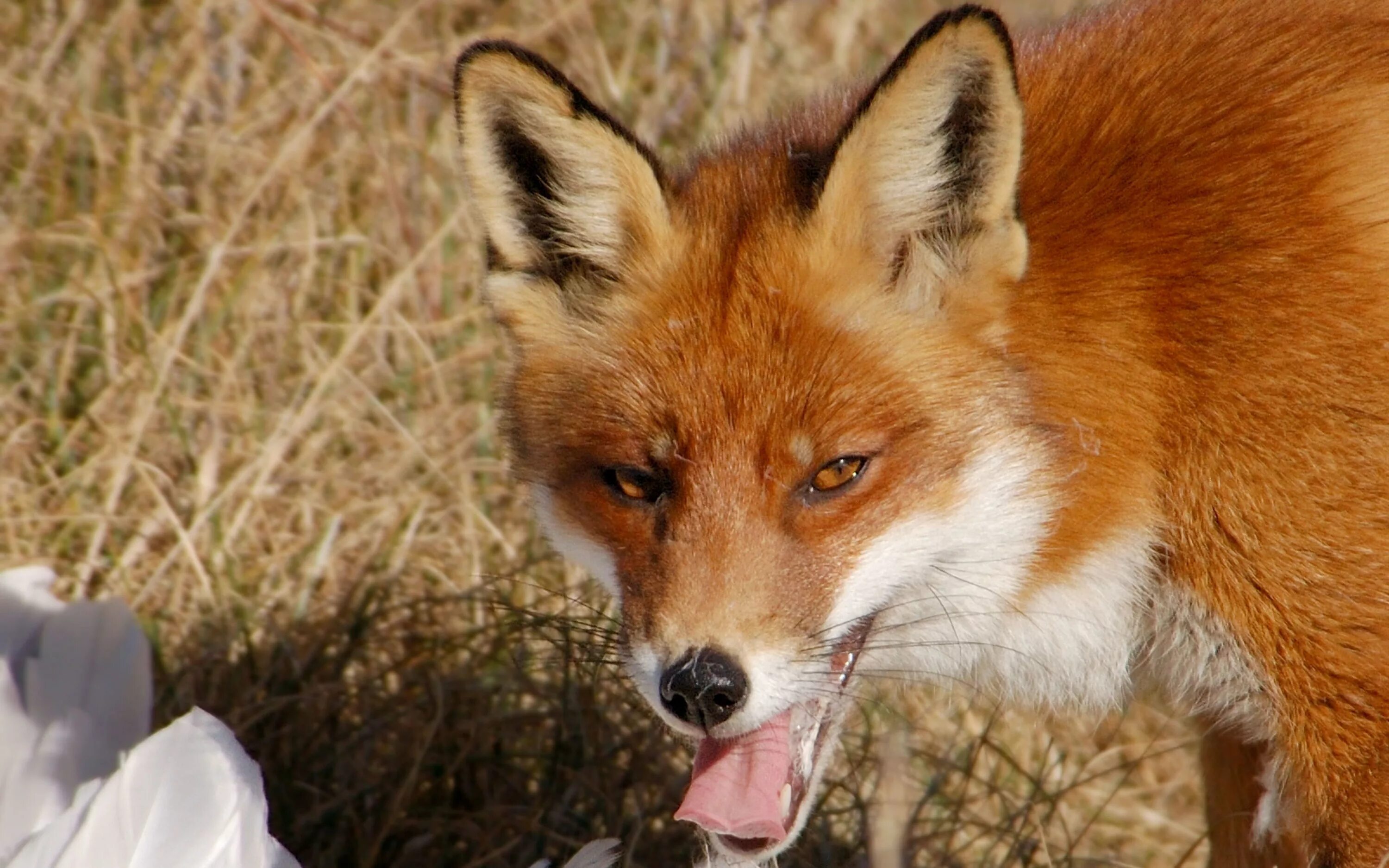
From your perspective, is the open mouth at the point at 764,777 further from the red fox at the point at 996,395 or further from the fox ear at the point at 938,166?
the fox ear at the point at 938,166

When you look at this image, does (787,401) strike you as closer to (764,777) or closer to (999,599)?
(999,599)

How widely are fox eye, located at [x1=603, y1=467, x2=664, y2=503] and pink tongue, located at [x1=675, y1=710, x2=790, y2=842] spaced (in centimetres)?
58

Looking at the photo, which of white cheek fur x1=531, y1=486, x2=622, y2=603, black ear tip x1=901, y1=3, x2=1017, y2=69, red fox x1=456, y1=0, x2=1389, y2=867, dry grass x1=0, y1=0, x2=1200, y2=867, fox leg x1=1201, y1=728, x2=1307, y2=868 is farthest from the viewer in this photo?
dry grass x1=0, y1=0, x2=1200, y2=867

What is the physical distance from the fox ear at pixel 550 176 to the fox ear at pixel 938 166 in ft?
1.55

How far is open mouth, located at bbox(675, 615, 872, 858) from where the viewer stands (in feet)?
11.3

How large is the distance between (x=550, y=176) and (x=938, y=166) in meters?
0.95

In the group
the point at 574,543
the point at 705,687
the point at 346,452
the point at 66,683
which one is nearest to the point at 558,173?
the point at 574,543

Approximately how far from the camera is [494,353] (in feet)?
20.6

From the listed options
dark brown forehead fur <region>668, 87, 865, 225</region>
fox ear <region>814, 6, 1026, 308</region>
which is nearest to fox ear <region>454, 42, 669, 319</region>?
dark brown forehead fur <region>668, 87, 865, 225</region>

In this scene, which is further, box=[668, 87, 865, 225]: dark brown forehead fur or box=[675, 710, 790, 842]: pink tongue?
box=[668, 87, 865, 225]: dark brown forehead fur

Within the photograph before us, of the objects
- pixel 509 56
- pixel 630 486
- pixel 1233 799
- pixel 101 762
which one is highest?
Result: pixel 509 56

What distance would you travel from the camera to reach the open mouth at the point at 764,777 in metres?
3.45

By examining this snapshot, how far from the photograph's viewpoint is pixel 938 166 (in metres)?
3.51

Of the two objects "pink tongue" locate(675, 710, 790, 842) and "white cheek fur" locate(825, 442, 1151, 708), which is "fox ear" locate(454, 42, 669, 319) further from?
"pink tongue" locate(675, 710, 790, 842)
